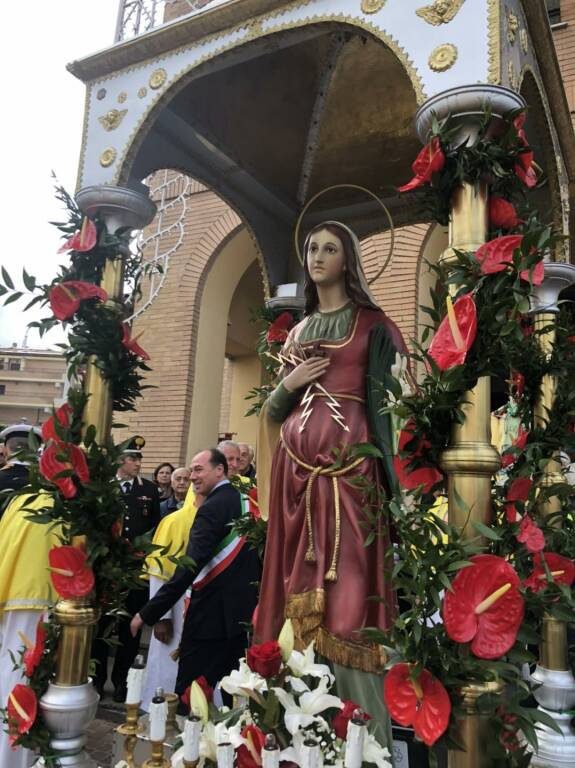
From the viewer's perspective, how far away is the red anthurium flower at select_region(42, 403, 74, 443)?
3235 millimetres

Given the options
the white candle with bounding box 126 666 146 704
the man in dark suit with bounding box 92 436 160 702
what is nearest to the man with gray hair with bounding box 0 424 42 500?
the man in dark suit with bounding box 92 436 160 702

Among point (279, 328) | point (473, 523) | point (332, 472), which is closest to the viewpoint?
point (473, 523)

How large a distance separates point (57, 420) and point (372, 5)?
248cm

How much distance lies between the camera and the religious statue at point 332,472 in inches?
96.4

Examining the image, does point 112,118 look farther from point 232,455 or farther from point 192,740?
point 192,740

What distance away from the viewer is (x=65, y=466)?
311cm

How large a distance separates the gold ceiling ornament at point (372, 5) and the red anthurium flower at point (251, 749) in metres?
2.85

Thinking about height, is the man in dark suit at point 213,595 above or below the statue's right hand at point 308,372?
below

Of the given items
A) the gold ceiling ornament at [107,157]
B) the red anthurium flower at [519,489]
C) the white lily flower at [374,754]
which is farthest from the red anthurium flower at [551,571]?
the gold ceiling ornament at [107,157]

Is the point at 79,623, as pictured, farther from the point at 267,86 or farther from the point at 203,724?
the point at 267,86

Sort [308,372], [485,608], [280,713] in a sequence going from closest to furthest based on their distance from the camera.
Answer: [280,713]
[485,608]
[308,372]

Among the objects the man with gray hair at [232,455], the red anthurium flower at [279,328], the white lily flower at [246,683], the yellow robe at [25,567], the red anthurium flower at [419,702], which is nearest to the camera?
the white lily flower at [246,683]

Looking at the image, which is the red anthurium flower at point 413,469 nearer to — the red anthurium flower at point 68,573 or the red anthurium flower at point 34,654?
the red anthurium flower at point 68,573

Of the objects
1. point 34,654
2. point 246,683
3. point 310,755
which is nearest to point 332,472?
point 246,683
